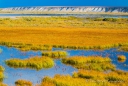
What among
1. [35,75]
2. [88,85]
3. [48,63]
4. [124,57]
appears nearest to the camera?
[88,85]

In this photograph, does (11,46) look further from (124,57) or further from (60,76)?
(60,76)

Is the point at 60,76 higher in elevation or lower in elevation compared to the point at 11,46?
lower

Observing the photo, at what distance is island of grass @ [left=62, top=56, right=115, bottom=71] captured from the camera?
22439 mm

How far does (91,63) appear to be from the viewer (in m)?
24.4

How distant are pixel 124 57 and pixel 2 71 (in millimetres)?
10498

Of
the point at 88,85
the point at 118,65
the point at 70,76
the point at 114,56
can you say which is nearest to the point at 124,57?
the point at 114,56

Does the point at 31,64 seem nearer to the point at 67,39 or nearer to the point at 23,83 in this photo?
the point at 23,83

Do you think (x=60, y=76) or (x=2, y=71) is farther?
(x=2, y=71)

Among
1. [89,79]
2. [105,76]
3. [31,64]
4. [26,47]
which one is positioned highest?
[26,47]

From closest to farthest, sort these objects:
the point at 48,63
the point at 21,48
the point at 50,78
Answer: the point at 50,78, the point at 48,63, the point at 21,48

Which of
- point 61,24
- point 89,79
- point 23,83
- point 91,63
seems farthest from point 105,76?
point 61,24

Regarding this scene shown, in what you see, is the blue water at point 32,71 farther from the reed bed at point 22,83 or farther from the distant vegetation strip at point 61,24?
the distant vegetation strip at point 61,24

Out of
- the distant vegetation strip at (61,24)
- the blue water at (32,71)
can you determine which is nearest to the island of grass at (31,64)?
the blue water at (32,71)

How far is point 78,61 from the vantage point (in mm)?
24516
